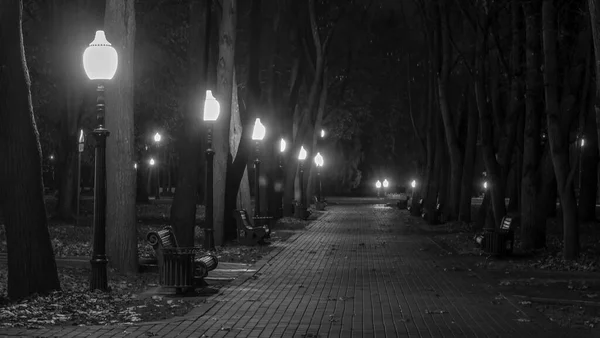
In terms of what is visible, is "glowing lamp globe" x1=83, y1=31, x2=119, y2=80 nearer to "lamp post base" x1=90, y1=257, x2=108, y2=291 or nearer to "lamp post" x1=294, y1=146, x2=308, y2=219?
"lamp post base" x1=90, y1=257, x2=108, y2=291

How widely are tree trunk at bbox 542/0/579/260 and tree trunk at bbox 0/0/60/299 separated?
12.6 metres

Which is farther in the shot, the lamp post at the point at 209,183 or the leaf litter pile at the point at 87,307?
the lamp post at the point at 209,183

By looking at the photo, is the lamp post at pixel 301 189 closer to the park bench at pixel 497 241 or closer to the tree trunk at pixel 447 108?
the tree trunk at pixel 447 108

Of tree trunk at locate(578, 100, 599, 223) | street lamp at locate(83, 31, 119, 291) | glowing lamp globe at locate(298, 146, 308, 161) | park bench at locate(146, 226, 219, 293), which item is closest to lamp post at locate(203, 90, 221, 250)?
street lamp at locate(83, 31, 119, 291)

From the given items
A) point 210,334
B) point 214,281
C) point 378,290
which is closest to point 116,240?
point 214,281

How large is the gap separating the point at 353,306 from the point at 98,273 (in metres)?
3.85


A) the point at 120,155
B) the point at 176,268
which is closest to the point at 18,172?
the point at 176,268

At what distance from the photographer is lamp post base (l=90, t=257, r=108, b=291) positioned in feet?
46.9

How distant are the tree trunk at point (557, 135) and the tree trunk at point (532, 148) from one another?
176cm

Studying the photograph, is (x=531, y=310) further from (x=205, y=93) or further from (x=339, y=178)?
(x=339, y=178)

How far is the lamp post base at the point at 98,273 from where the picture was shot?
14289mm

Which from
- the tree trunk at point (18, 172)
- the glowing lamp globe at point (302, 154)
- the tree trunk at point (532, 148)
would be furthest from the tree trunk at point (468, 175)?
the tree trunk at point (18, 172)

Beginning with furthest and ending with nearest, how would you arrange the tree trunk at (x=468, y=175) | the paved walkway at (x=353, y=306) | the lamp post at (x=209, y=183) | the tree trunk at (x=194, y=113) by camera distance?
the tree trunk at (x=468, y=175) < the tree trunk at (x=194, y=113) < the lamp post at (x=209, y=183) < the paved walkway at (x=353, y=306)

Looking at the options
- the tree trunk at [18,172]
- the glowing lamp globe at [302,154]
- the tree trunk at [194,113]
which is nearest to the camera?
the tree trunk at [18,172]
